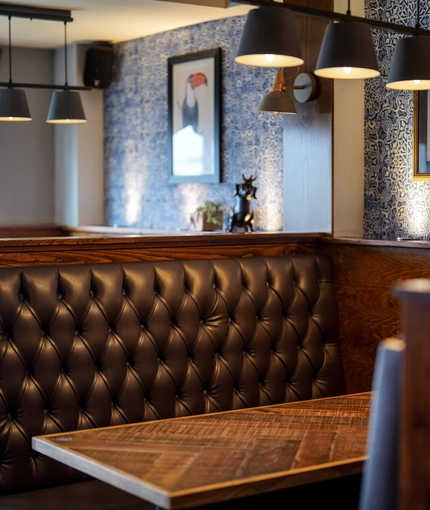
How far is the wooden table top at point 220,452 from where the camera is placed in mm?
1644

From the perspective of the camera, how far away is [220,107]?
7.28m

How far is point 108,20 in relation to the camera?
25.1 feet

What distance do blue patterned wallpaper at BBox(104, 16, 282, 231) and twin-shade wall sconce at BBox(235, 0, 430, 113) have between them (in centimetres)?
362

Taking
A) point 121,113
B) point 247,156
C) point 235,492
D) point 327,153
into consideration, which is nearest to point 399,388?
point 235,492

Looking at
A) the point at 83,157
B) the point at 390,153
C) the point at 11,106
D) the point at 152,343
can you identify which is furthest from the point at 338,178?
the point at 83,157

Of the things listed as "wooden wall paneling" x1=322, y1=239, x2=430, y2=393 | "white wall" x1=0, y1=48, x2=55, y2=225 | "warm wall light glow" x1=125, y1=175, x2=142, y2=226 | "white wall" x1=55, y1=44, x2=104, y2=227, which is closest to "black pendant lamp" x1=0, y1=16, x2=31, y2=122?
"warm wall light glow" x1=125, y1=175, x2=142, y2=226

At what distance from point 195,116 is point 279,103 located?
3.31 m

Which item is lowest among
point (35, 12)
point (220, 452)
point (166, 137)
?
point (220, 452)

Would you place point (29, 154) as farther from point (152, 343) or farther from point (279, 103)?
point (152, 343)

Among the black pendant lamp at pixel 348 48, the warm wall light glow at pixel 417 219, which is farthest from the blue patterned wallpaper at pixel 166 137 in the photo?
the black pendant lamp at pixel 348 48

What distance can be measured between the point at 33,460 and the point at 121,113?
633 cm

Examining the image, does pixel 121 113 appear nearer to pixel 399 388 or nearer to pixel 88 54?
pixel 88 54

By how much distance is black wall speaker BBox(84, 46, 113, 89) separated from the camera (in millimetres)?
8586

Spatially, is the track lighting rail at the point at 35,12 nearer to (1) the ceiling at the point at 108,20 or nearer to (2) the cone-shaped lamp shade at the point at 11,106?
(1) the ceiling at the point at 108,20
